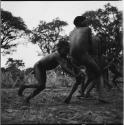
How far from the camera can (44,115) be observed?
4488 mm

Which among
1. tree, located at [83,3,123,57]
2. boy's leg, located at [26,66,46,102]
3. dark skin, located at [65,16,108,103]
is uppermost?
tree, located at [83,3,123,57]

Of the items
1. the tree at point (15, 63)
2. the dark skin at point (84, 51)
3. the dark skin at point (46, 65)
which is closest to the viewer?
the dark skin at point (84, 51)

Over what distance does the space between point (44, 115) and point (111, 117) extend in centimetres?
104

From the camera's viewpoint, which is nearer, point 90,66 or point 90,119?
point 90,119

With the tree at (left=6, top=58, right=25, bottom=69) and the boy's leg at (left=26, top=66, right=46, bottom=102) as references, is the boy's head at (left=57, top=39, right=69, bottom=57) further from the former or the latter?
the tree at (left=6, top=58, right=25, bottom=69)

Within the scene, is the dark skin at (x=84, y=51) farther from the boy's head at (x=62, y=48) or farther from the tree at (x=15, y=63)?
the tree at (x=15, y=63)

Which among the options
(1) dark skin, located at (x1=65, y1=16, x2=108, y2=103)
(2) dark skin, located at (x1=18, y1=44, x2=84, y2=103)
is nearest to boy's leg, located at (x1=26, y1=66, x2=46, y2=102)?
(2) dark skin, located at (x1=18, y1=44, x2=84, y2=103)

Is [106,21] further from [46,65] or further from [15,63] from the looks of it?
[46,65]

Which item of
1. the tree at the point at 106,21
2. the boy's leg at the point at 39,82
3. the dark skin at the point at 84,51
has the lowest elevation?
the boy's leg at the point at 39,82

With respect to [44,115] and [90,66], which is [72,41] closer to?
[90,66]

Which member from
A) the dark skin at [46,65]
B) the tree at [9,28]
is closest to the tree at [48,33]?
the tree at [9,28]

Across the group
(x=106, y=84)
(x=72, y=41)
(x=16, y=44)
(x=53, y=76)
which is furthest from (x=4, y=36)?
(x=72, y=41)

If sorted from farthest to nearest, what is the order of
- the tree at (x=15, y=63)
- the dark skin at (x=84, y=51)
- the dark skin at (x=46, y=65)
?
the tree at (x=15, y=63)
the dark skin at (x=46, y=65)
the dark skin at (x=84, y=51)

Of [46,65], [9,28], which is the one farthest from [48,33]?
[46,65]
